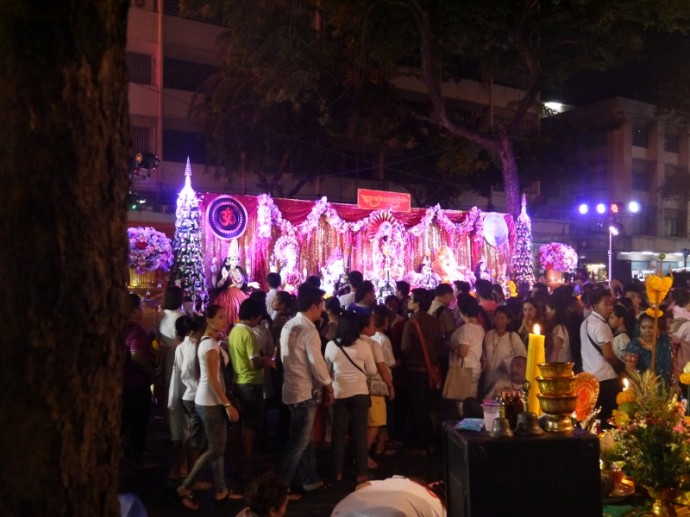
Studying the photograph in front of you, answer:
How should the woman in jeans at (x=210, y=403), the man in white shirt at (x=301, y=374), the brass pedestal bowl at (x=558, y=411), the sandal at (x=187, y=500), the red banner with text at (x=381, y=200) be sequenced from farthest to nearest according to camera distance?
the red banner with text at (x=381, y=200), the man in white shirt at (x=301, y=374), the sandal at (x=187, y=500), the woman in jeans at (x=210, y=403), the brass pedestal bowl at (x=558, y=411)

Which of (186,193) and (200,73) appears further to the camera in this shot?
(200,73)

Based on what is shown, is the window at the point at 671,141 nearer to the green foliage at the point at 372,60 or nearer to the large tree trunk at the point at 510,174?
the green foliage at the point at 372,60

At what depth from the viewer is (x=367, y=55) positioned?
16688mm

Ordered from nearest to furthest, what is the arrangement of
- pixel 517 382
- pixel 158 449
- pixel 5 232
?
pixel 5 232
pixel 517 382
pixel 158 449

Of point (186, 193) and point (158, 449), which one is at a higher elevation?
point (186, 193)

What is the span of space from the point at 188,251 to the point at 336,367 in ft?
22.1

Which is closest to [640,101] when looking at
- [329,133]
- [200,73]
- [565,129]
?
[565,129]

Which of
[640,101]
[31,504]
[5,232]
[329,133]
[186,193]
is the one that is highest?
[640,101]

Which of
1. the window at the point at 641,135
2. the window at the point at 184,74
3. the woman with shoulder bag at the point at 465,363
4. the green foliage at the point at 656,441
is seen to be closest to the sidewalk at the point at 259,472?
the woman with shoulder bag at the point at 465,363

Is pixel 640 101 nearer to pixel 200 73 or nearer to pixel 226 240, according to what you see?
pixel 200 73

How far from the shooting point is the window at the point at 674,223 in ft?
113

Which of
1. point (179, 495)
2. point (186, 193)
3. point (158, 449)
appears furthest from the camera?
point (186, 193)

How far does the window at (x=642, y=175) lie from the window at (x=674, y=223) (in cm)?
193

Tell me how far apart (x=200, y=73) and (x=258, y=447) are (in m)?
17.6
